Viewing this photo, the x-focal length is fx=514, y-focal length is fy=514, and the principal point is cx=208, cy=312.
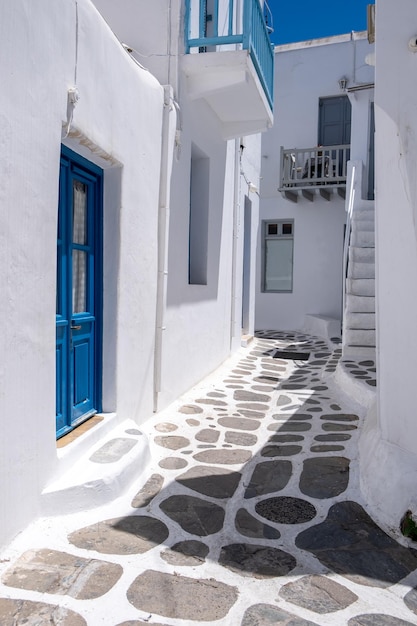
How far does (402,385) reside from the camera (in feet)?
11.2

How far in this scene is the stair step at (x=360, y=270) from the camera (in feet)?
27.0

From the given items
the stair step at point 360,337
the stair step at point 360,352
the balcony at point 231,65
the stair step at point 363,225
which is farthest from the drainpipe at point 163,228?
the stair step at point 363,225

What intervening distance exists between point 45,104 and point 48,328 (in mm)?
1327

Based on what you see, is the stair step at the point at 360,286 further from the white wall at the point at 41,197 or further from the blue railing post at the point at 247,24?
the white wall at the point at 41,197

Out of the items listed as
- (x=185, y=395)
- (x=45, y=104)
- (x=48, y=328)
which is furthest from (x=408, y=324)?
(x=185, y=395)

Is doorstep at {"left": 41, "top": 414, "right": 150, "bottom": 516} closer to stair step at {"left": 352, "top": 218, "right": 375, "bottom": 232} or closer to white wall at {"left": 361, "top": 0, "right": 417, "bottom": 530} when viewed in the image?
white wall at {"left": 361, "top": 0, "right": 417, "bottom": 530}

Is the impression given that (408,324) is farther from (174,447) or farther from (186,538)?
(174,447)

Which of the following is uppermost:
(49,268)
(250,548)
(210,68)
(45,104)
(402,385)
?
(210,68)

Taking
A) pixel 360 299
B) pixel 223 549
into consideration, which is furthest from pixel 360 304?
pixel 223 549

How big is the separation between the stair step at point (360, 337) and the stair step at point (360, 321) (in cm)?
5

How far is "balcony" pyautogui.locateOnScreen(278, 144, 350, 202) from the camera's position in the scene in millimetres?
13398

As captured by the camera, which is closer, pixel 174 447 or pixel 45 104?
pixel 45 104

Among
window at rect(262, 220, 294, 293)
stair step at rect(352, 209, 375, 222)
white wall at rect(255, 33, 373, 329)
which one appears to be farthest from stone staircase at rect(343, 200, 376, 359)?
window at rect(262, 220, 294, 293)

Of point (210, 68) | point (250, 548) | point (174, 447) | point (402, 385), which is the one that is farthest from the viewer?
point (210, 68)
